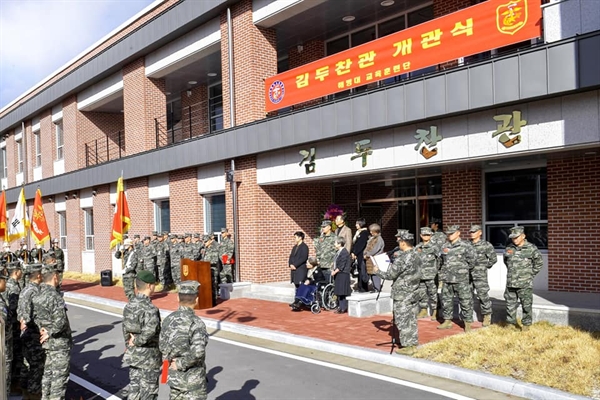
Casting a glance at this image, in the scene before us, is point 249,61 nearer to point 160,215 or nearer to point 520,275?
point 160,215

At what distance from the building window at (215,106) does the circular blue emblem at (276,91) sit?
8.01 m

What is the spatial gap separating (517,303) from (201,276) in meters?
8.05

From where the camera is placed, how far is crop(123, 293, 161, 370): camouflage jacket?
232 inches

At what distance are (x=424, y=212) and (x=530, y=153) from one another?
5870 millimetres

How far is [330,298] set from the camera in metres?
13.0

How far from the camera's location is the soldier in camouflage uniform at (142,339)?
5891 mm

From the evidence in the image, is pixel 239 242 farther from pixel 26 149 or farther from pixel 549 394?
pixel 26 149

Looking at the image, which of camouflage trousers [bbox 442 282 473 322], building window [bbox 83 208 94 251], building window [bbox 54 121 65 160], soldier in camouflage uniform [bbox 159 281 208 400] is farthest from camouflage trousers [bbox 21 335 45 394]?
building window [bbox 54 121 65 160]

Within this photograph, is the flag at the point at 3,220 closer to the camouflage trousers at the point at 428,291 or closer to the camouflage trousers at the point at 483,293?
the camouflage trousers at the point at 428,291

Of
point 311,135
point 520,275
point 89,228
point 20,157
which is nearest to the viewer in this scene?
Answer: point 520,275

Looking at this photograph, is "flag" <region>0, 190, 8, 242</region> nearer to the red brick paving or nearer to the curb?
the red brick paving

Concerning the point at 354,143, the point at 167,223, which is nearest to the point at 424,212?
the point at 354,143

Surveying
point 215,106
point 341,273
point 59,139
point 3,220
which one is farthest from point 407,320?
point 59,139

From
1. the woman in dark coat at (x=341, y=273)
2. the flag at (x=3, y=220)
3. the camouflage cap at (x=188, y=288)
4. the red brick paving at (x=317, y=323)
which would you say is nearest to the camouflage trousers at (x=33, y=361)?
the camouflage cap at (x=188, y=288)
